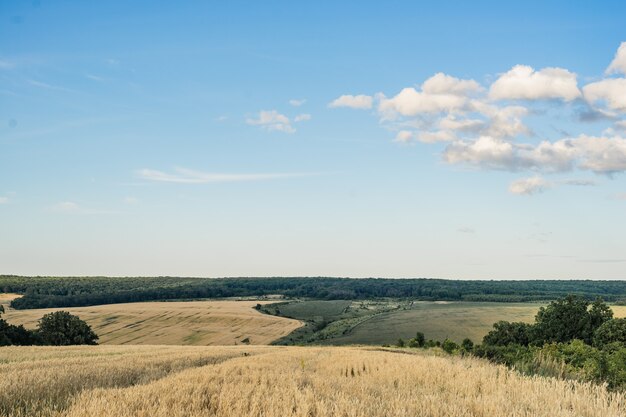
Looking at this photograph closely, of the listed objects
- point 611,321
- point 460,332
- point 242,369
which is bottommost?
point 460,332

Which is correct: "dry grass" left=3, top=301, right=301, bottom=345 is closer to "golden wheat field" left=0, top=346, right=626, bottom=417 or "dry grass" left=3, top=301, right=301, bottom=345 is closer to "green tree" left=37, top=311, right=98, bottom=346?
"green tree" left=37, top=311, right=98, bottom=346

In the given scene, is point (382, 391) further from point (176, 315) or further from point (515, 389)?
point (176, 315)

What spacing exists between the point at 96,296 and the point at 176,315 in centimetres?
6175

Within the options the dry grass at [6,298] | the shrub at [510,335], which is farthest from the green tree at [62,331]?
the dry grass at [6,298]

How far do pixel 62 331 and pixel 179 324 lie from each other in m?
51.3

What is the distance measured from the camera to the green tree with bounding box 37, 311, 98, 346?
7850 cm

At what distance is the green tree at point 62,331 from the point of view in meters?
78.5

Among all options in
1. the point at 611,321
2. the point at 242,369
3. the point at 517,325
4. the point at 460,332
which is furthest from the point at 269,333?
the point at 242,369

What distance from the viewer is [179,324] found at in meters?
131

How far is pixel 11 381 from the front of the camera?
11.4 meters

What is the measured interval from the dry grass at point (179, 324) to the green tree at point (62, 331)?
20.2 meters

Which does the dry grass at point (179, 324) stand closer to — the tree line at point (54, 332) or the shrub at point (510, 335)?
the tree line at point (54, 332)

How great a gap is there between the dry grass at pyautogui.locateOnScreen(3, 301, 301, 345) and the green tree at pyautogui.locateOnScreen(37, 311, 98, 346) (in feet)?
66.3

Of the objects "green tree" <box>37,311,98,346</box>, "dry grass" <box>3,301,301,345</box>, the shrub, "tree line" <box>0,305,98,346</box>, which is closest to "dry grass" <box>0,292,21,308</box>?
"dry grass" <box>3,301,301,345</box>
